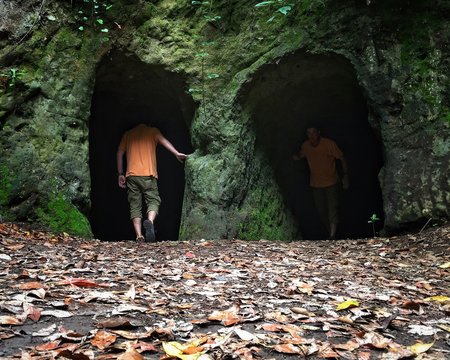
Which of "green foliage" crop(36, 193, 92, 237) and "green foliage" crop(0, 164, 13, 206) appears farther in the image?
"green foliage" crop(36, 193, 92, 237)

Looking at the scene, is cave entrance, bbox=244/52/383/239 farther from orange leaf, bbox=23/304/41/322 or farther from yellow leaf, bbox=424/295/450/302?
orange leaf, bbox=23/304/41/322

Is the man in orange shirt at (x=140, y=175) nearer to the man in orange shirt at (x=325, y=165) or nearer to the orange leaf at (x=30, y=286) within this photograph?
the man in orange shirt at (x=325, y=165)

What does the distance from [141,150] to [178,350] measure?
5235 millimetres

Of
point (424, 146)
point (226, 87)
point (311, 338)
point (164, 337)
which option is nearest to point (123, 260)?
point (164, 337)

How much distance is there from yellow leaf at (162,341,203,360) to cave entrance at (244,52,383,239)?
5061 mm

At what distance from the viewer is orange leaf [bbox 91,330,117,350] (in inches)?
75.7

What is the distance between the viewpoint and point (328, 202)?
26.9ft

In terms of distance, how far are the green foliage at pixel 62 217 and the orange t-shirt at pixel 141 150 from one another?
43.2 inches

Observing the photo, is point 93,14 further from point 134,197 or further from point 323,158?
point 323,158

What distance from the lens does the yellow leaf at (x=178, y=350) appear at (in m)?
1.86

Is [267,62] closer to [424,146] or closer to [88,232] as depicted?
[424,146]

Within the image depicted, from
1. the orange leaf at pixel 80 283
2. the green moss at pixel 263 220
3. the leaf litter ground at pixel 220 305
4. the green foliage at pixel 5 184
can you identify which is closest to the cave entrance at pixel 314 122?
the green moss at pixel 263 220

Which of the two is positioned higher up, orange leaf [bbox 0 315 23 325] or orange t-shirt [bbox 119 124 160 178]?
orange t-shirt [bbox 119 124 160 178]

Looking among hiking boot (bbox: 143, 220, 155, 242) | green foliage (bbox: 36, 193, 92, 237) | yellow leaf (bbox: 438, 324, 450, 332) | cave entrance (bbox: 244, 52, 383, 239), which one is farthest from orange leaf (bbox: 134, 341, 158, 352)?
cave entrance (bbox: 244, 52, 383, 239)
